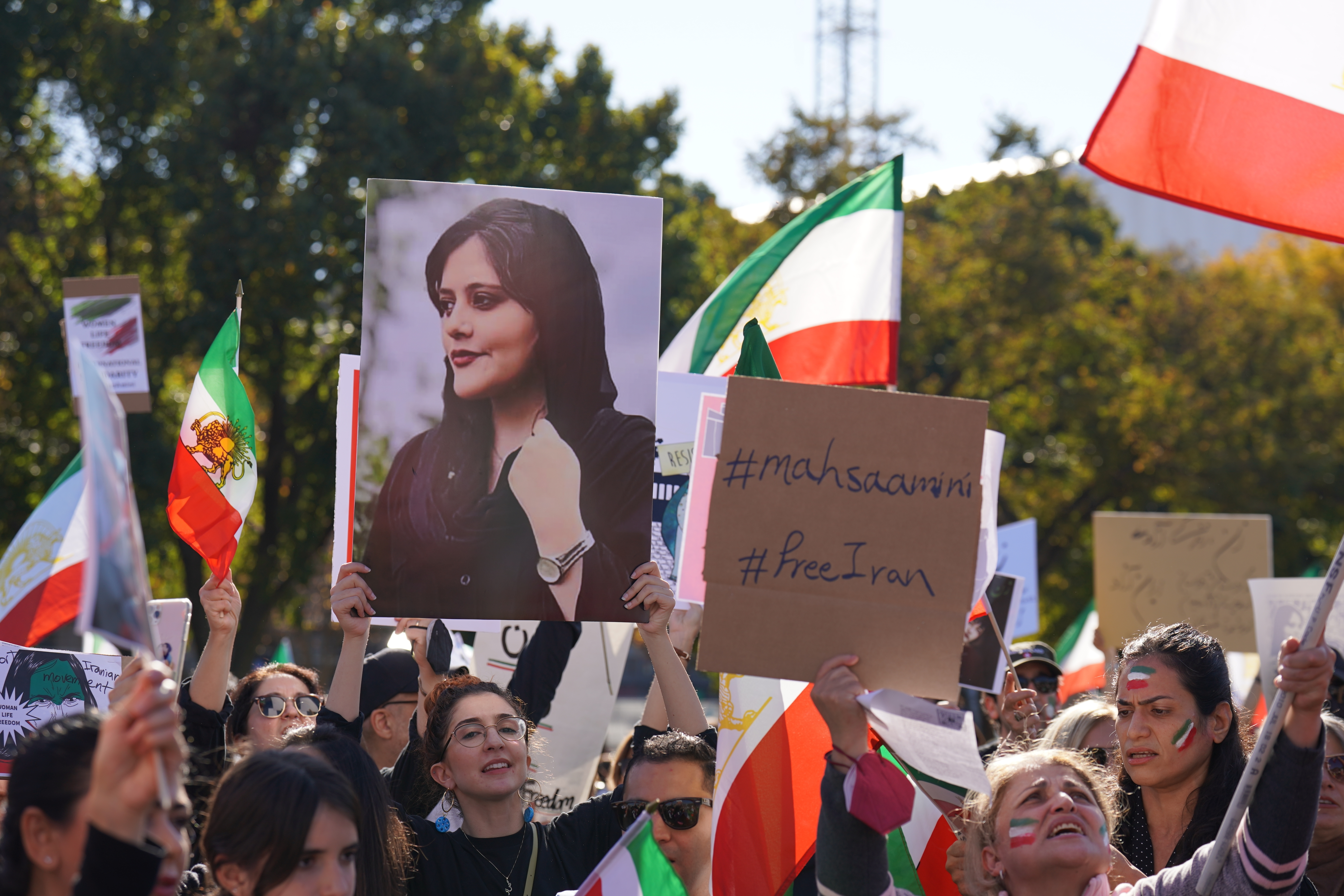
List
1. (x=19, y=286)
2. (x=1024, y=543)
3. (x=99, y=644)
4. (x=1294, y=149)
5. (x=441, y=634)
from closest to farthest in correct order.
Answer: (x=1294, y=149) → (x=441, y=634) → (x=99, y=644) → (x=1024, y=543) → (x=19, y=286)

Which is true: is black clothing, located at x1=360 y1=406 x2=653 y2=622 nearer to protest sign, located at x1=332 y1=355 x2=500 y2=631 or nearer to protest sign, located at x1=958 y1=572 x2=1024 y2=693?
protest sign, located at x1=332 y1=355 x2=500 y2=631

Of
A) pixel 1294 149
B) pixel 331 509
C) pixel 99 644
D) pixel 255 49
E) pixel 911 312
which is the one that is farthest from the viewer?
pixel 911 312

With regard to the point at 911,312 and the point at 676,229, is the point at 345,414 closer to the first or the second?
the point at 676,229

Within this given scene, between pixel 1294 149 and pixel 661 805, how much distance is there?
2.55m

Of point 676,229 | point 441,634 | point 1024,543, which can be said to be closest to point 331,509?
point 676,229


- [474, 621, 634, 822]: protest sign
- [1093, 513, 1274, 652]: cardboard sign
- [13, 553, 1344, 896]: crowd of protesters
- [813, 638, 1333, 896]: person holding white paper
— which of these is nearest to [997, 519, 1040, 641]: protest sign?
[1093, 513, 1274, 652]: cardboard sign

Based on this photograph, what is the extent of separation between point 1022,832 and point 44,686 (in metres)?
3.17

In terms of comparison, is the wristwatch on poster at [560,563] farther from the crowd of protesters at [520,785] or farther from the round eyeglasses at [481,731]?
the round eyeglasses at [481,731]

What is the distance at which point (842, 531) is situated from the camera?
278cm

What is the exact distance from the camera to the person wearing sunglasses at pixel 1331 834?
375 cm

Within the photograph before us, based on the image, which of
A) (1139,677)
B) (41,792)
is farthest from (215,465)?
(1139,677)

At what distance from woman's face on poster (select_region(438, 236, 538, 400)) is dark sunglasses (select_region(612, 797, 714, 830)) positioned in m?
1.28

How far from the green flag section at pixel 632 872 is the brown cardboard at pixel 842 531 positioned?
664 mm

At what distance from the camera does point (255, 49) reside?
49.0 feet
